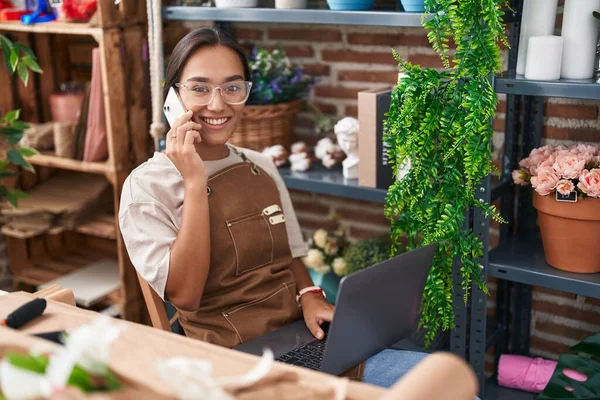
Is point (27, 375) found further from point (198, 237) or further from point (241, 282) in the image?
point (241, 282)

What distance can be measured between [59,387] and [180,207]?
3.09ft

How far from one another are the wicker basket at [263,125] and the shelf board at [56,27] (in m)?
0.62

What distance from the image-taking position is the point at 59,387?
778 mm

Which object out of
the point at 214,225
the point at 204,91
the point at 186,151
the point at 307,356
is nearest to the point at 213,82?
the point at 204,91

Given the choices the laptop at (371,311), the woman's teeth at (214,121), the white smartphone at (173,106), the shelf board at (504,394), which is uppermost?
the white smartphone at (173,106)

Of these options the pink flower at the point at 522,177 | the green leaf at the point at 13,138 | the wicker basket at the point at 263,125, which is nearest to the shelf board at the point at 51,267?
the green leaf at the point at 13,138

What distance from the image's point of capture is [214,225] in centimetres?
172

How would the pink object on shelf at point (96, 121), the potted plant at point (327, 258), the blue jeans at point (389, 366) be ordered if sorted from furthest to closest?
the pink object on shelf at point (96, 121) < the potted plant at point (327, 258) < the blue jeans at point (389, 366)

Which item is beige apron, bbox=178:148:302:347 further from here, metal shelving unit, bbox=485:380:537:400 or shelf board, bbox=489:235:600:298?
metal shelving unit, bbox=485:380:537:400

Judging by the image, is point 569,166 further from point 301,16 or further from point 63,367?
point 63,367

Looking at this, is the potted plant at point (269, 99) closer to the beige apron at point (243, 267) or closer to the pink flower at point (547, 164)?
the beige apron at point (243, 267)

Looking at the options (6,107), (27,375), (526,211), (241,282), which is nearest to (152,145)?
(6,107)

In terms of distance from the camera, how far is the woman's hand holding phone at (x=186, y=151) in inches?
64.4

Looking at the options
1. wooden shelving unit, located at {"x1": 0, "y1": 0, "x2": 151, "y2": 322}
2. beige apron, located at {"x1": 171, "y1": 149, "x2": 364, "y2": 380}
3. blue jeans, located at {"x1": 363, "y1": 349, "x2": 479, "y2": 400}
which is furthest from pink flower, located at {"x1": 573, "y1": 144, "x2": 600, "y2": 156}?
Result: wooden shelving unit, located at {"x1": 0, "y1": 0, "x2": 151, "y2": 322}
